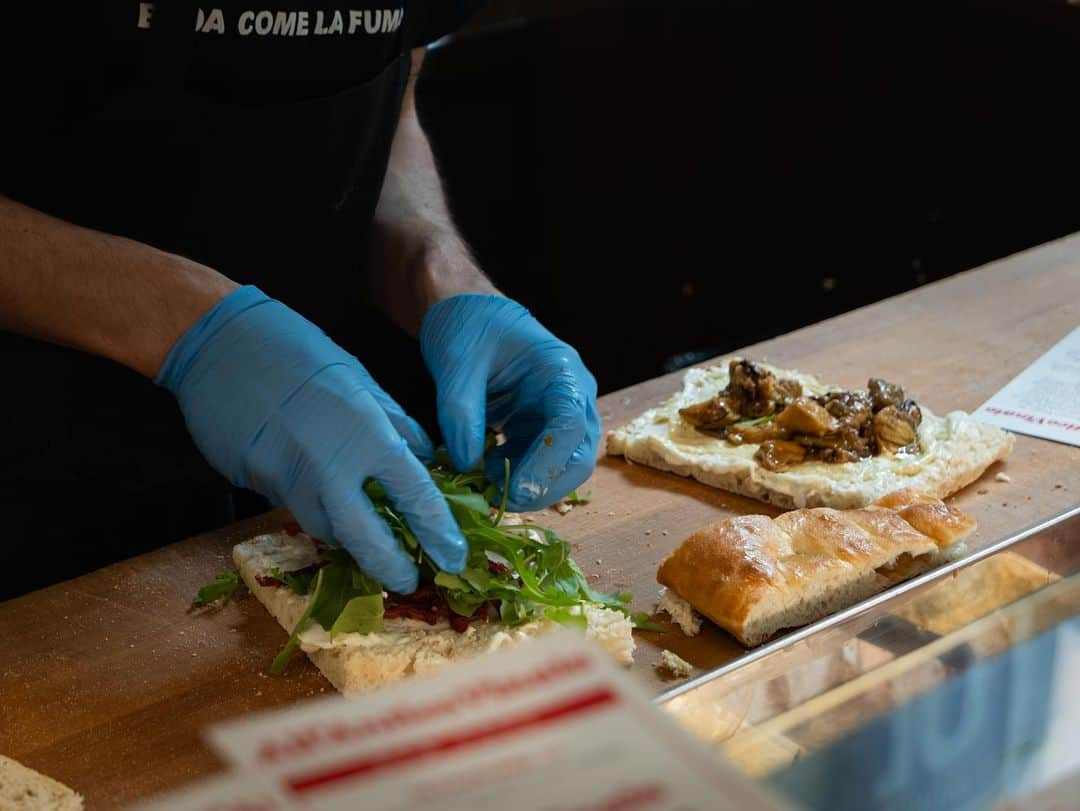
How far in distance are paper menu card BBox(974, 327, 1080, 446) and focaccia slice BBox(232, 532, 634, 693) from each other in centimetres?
117

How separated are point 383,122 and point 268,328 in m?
0.95

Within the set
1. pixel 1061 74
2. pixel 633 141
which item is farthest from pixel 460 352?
pixel 1061 74

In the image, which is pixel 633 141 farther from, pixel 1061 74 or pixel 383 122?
pixel 383 122

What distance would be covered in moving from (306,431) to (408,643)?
38 centimetres

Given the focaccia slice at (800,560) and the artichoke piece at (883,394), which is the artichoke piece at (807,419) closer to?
the artichoke piece at (883,394)

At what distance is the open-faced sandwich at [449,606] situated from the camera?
1.86 metres

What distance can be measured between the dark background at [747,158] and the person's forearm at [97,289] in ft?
10.0

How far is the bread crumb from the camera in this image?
6.21 feet

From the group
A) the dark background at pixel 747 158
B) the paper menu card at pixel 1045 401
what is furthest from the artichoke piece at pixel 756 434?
the dark background at pixel 747 158

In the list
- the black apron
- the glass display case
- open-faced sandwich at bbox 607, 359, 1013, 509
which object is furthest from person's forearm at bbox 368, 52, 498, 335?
the glass display case

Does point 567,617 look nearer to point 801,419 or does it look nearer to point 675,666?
point 675,666

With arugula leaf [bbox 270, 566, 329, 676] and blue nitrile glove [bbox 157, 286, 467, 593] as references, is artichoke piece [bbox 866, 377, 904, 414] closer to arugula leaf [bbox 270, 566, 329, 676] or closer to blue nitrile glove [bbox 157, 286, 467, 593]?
blue nitrile glove [bbox 157, 286, 467, 593]

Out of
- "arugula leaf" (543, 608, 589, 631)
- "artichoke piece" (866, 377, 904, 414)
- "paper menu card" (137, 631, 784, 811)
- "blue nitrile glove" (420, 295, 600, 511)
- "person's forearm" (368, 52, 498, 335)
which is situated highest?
"paper menu card" (137, 631, 784, 811)

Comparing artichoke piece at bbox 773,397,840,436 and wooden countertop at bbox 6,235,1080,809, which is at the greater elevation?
artichoke piece at bbox 773,397,840,436
